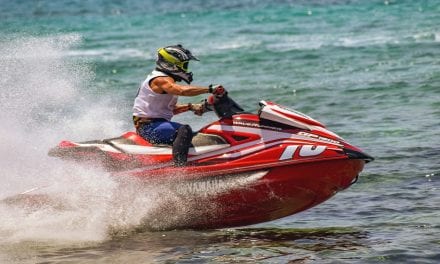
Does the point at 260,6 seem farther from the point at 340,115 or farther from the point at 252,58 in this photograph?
the point at 340,115

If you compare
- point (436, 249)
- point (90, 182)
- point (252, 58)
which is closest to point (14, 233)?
point (90, 182)

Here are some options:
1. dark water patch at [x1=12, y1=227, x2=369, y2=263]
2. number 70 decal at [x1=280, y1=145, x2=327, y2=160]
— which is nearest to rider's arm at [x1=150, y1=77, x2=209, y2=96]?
number 70 decal at [x1=280, y1=145, x2=327, y2=160]

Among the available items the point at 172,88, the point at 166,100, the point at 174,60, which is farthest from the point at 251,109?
the point at 172,88

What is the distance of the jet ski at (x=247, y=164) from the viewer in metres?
9.35

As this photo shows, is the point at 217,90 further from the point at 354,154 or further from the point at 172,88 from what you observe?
the point at 354,154

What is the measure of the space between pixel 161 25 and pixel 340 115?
37.3 m

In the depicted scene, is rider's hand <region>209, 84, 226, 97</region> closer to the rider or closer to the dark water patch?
the rider

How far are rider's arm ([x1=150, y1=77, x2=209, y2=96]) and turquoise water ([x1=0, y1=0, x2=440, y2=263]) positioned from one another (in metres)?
1.08

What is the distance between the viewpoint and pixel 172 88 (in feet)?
31.3

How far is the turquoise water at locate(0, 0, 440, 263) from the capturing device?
930 cm

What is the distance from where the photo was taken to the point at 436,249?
8734 millimetres

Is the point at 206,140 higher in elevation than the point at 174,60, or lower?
lower

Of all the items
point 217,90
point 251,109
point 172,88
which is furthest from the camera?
point 251,109

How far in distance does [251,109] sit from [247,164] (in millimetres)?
10289
